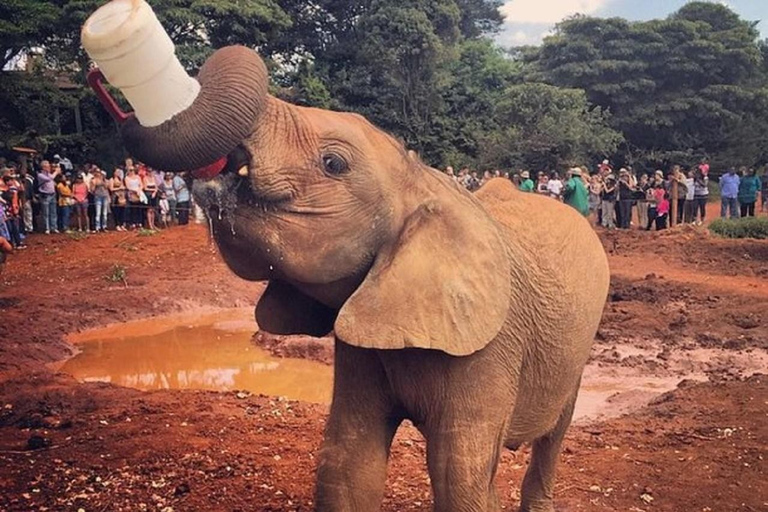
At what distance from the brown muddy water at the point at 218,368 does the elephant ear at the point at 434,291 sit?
16.9 ft

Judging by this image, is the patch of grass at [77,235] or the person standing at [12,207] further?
the patch of grass at [77,235]

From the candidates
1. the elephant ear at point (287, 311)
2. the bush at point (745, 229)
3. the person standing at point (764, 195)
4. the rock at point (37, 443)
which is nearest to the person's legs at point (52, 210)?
the rock at point (37, 443)

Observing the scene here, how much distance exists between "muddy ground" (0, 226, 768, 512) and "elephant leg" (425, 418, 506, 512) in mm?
1194

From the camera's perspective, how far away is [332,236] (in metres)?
2.95

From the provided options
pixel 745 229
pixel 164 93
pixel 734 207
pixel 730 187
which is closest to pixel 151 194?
pixel 745 229

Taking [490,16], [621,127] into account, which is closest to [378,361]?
[621,127]

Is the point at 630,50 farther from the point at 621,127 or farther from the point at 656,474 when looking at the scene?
the point at 656,474

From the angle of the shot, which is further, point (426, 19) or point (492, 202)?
point (426, 19)

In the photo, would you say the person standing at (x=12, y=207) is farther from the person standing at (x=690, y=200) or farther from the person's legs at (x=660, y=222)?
the person standing at (x=690, y=200)

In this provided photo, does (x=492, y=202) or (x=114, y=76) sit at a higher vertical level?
(x=114, y=76)

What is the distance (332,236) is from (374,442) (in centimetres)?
110

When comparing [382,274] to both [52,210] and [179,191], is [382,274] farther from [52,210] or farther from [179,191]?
[179,191]

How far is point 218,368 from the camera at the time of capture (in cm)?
1053

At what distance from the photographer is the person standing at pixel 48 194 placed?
1933 centimetres
